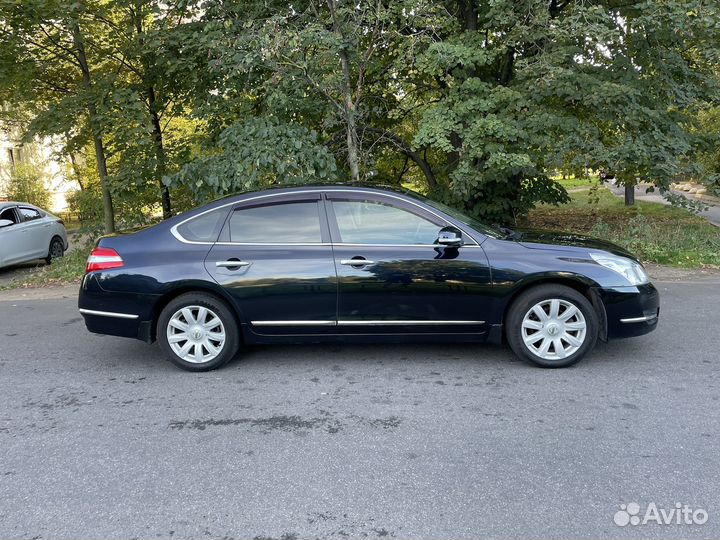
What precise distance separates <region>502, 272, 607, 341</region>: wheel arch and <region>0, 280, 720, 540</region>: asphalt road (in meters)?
0.41

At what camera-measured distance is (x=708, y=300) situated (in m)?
6.91

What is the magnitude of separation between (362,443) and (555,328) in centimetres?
205

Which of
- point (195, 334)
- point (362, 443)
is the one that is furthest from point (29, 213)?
point (362, 443)

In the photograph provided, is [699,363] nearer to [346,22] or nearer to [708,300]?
[708,300]

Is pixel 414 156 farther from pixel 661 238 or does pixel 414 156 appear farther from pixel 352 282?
pixel 352 282

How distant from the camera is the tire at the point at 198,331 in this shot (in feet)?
15.9

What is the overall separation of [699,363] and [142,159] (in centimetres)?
942

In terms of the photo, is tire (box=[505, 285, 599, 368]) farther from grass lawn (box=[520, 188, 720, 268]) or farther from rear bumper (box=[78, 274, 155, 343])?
grass lawn (box=[520, 188, 720, 268])

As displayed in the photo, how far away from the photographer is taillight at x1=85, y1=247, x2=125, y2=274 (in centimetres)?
493

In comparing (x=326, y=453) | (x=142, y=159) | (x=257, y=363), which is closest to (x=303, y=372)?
(x=257, y=363)

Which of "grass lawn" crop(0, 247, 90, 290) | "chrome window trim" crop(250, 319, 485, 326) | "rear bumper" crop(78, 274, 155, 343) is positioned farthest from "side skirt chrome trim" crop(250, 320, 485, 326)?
"grass lawn" crop(0, 247, 90, 290)

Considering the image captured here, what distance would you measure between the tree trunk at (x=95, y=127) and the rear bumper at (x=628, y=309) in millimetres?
8706

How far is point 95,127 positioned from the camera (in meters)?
10.2

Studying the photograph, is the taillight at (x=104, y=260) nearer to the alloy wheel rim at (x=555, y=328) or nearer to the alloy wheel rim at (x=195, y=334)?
the alloy wheel rim at (x=195, y=334)
